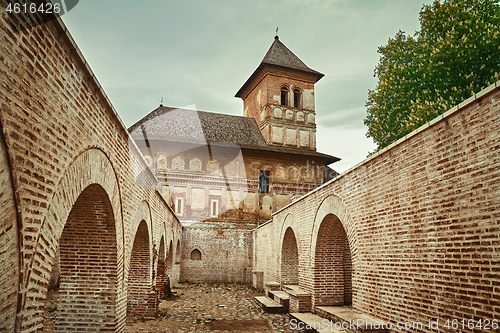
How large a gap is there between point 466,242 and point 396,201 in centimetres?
164

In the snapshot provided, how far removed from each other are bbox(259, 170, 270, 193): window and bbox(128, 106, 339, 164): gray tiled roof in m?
1.61

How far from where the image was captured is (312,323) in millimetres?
8430

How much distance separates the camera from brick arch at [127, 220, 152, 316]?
31.1ft

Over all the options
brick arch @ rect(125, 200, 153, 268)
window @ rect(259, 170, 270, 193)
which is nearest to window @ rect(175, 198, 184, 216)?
window @ rect(259, 170, 270, 193)

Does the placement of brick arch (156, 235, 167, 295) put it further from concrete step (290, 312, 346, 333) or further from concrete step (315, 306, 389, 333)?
concrete step (315, 306, 389, 333)

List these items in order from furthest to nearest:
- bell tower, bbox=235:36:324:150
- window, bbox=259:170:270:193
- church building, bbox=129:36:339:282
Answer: bell tower, bbox=235:36:324:150
window, bbox=259:170:270:193
church building, bbox=129:36:339:282

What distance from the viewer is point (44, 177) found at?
10.8 ft

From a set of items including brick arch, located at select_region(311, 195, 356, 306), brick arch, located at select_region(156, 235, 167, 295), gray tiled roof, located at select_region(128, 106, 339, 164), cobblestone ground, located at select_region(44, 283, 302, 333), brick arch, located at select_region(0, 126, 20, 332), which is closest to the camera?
brick arch, located at select_region(0, 126, 20, 332)

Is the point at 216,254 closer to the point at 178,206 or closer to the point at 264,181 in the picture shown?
the point at 178,206

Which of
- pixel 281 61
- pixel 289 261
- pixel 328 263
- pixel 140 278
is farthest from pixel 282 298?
pixel 281 61

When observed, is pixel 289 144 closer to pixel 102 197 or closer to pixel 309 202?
pixel 309 202

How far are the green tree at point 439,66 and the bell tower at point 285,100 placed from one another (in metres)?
12.0

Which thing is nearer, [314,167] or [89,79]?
[89,79]

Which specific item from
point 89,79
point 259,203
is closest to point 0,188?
point 89,79
